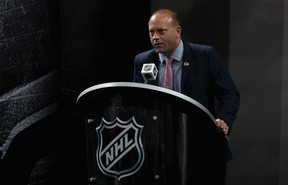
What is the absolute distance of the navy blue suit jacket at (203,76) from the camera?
186cm

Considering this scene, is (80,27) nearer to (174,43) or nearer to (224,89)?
(174,43)

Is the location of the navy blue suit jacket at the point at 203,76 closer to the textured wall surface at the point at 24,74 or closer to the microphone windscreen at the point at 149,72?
the microphone windscreen at the point at 149,72

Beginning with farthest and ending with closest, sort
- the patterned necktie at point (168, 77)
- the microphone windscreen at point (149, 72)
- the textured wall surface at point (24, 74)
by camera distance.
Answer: the textured wall surface at point (24, 74)
the patterned necktie at point (168, 77)
the microphone windscreen at point (149, 72)

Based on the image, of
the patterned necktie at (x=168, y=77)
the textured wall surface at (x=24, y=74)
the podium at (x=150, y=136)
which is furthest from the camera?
the textured wall surface at (x=24, y=74)

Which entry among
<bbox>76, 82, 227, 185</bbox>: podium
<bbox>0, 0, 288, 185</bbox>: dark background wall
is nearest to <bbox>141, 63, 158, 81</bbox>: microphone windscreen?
<bbox>76, 82, 227, 185</bbox>: podium

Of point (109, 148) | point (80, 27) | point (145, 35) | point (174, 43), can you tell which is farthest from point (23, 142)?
point (109, 148)

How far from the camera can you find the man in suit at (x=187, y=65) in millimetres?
1841

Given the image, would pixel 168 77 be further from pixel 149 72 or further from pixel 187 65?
pixel 149 72

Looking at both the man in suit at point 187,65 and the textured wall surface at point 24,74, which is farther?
the textured wall surface at point 24,74

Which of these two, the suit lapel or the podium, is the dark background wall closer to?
the suit lapel

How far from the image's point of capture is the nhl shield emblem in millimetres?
1413

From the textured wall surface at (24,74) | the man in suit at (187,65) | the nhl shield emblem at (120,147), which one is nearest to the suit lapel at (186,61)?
the man in suit at (187,65)

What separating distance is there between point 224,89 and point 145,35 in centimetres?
120

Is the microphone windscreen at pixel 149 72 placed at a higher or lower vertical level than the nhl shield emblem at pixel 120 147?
higher
